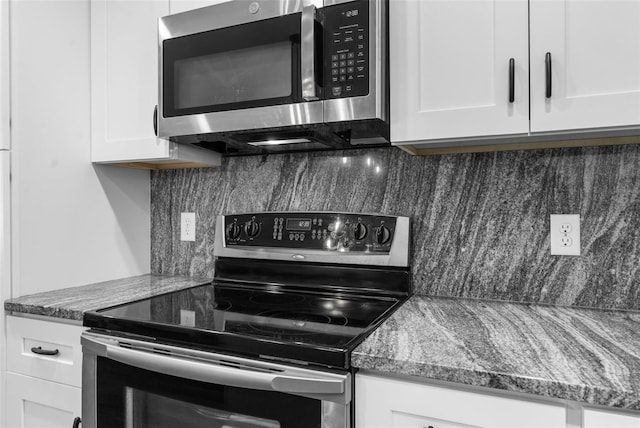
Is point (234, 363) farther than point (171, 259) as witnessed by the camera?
No

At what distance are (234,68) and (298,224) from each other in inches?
22.7

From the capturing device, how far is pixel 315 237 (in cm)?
151

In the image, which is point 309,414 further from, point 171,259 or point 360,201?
point 171,259

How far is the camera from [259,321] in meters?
1.10

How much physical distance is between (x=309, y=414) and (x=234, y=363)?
0.20 m

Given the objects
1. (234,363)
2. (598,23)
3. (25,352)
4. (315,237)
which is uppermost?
(598,23)

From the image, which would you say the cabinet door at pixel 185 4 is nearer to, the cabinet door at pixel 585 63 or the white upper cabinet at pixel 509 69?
the white upper cabinet at pixel 509 69

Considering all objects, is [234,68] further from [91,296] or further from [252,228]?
[91,296]

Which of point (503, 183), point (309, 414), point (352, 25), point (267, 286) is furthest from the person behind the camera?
point (267, 286)

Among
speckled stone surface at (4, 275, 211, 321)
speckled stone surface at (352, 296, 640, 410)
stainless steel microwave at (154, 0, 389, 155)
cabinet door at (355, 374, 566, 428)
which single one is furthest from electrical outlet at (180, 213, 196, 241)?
cabinet door at (355, 374, 566, 428)

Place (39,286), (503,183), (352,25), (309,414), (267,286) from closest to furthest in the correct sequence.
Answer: (309,414) → (352,25) → (503,183) → (39,286) → (267,286)

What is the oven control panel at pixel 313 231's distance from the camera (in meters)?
1.43

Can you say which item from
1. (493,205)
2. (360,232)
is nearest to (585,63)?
(493,205)

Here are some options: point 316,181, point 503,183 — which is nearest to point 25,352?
point 316,181
